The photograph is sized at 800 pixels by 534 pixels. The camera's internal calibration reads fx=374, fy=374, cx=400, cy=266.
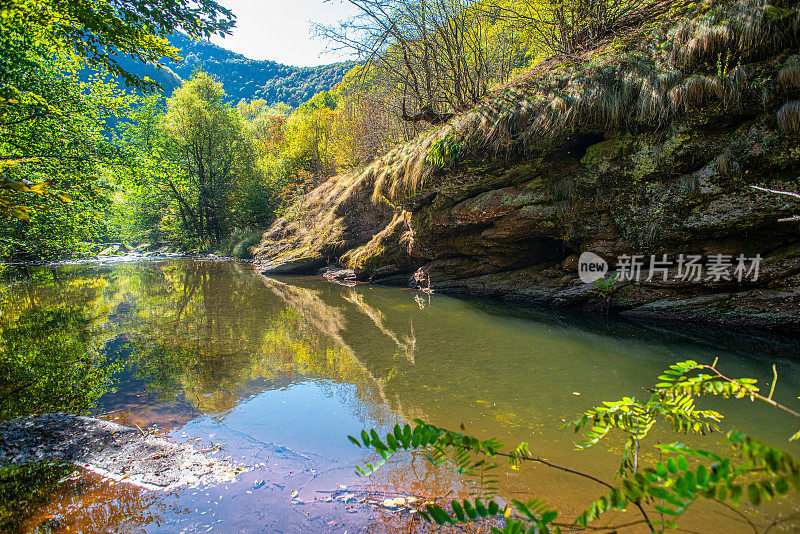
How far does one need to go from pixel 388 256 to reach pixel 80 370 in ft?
28.5

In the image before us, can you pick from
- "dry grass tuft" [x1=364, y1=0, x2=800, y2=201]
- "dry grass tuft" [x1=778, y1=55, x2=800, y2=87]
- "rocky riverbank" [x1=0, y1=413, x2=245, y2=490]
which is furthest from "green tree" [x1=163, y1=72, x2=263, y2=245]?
"dry grass tuft" [x1=778, y1=55, x2=800, y2=87]

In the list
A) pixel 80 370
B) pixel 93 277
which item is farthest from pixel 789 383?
pixel 93 277

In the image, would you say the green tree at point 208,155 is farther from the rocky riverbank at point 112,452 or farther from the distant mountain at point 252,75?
the distant mountain at point 252,75

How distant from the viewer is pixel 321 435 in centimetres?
328

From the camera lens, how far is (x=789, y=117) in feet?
17.8

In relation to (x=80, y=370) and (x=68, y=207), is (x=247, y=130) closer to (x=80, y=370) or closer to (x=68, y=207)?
(x=68, y=207)

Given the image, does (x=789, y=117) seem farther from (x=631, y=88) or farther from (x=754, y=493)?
(x=754, y=493)

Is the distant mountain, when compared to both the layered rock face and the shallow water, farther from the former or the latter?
the shallow water

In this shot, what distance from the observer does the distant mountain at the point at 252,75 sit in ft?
276

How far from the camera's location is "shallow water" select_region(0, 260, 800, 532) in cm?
233

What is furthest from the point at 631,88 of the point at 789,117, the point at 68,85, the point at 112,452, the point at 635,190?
the point at 68,85

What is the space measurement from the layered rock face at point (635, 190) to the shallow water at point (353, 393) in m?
0.95

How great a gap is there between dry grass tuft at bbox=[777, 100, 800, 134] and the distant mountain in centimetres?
8133

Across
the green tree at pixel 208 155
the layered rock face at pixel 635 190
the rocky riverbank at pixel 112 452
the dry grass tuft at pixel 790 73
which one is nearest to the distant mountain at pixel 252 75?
the green tree at pixel 208 155
